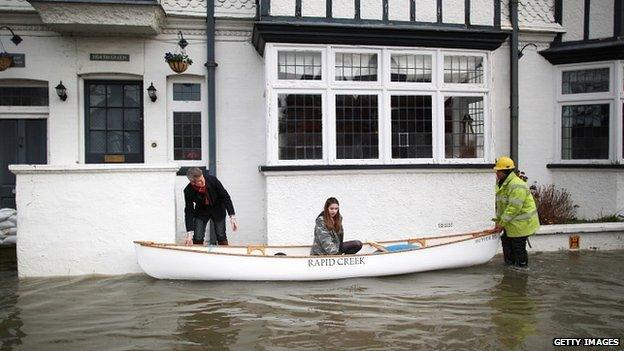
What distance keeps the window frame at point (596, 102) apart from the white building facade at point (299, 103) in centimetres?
4

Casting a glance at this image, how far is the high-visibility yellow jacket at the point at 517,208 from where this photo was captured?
8727mm

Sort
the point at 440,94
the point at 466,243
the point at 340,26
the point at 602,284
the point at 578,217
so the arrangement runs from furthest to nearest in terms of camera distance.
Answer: the point at 578,217
the point at 440,94
the point at 340,26
the point at 466,243
the point at 602,284

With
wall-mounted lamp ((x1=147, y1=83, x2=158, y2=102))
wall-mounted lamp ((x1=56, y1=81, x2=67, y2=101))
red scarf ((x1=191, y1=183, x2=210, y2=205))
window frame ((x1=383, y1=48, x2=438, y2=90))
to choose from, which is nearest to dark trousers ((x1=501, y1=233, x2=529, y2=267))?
window frame ((x1=383, y1=48, x2=438, y2=90))

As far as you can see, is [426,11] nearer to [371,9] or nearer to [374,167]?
[371,9]

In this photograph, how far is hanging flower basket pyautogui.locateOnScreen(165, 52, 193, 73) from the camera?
411 inches

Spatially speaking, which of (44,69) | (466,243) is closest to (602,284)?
(466,243)

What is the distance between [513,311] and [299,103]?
17.7 feet

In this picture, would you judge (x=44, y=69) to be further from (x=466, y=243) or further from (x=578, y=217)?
(x=578, y=217)

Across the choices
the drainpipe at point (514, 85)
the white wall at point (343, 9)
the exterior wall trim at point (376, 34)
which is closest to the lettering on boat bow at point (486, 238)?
the drainpipe at point (514, 85)

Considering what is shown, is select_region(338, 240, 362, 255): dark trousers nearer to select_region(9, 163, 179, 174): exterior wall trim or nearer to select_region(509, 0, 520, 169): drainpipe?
select_region(9, 163, 179, 174): exterior wall trim

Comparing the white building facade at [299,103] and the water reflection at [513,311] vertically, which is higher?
the white building facade at [299,103]

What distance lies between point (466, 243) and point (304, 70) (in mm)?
4344

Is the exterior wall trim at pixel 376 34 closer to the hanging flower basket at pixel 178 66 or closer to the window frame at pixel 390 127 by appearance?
the window frame at pixel 390 127

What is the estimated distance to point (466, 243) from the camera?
8.76 meters
